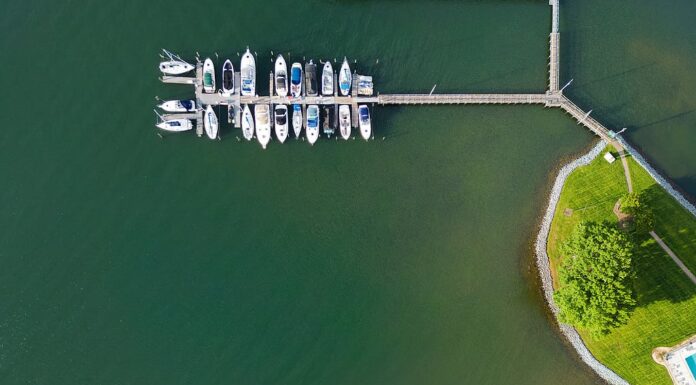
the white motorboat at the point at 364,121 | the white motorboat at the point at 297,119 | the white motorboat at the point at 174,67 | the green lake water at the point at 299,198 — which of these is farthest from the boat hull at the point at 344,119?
the white motorboat at the point at 174,67

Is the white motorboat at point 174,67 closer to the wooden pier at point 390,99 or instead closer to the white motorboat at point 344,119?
the wooden pier at point 390,99

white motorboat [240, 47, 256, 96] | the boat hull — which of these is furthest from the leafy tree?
white motorboat [240, 47, 256, 96]

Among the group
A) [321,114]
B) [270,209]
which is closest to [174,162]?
[270,209]

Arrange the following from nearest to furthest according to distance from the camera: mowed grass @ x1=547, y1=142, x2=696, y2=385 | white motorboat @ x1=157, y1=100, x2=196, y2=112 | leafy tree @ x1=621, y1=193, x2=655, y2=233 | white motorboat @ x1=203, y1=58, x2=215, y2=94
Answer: leafy tree @ x1=621, y1=193, x2=655, y2=233
mowed grass @ x1=547, y1=142, x2=696, y2=385
white motorboat @ x1=157, y1=100, x2=196, y2=112
white motorboat @ x1=203, y1=58, x2=215, y2=94

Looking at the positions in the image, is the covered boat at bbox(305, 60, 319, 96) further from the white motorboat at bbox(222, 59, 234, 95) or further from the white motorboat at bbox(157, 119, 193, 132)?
the white motorboat at bbox(157, 119, 193, 132)

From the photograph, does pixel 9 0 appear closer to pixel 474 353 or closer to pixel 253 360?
pixel 253 360

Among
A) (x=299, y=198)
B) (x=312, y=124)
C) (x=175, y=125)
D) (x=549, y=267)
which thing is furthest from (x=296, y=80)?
(x=549, y=267)
